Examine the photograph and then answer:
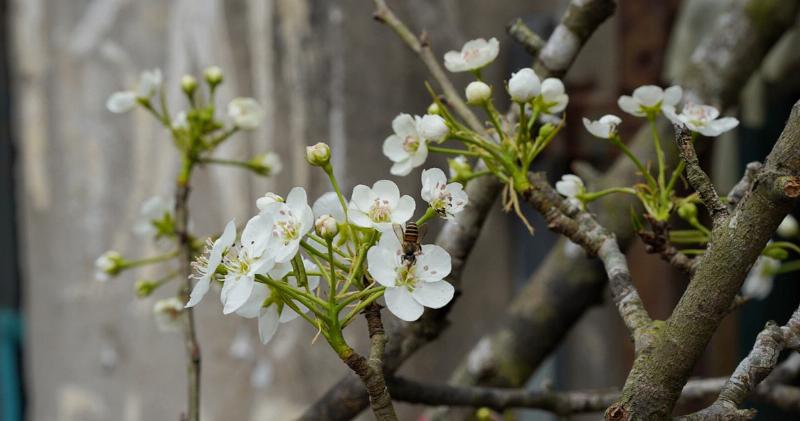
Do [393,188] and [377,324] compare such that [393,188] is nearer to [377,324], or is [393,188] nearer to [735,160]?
[377,324]

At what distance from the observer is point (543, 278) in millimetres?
1226

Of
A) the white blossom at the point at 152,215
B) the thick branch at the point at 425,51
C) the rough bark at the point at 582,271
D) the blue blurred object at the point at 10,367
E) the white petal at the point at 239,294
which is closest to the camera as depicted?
the white petal at the point at 239,294

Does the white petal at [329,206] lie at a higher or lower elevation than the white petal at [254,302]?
higher

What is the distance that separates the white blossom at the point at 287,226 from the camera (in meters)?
0.50

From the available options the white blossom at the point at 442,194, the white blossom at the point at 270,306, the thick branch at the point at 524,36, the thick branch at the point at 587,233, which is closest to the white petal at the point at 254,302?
the white blossom at the point at 270,306

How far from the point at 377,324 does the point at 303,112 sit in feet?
4.58

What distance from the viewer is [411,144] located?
2.23 feet

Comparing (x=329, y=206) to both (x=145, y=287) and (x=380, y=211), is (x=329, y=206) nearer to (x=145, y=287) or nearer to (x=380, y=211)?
(x=380, y=211)

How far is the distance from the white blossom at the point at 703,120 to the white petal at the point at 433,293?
0.25 metres

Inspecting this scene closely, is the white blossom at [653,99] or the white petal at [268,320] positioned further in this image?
the white blossom at [653,99]

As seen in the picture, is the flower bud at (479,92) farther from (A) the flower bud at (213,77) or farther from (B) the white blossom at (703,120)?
(A) the flower bud at (213,77)

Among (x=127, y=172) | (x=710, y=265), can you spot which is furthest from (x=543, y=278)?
(x=127, y=172)

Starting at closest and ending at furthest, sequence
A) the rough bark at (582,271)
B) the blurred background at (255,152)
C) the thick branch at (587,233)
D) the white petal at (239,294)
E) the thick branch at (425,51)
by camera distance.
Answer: the white petal at (239,294)
the thick branch at (587,233)
the thick branch at (425,51)
the rough bark at (582,271)
the blurred background at (255,152)

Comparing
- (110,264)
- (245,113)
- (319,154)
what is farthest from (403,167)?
(110,264)
